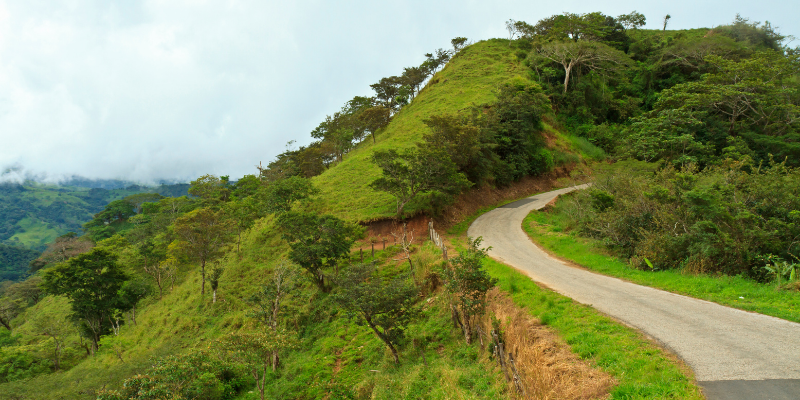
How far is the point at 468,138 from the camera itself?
28.0 m

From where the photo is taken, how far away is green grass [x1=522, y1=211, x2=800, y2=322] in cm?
919

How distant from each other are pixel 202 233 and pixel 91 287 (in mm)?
10043

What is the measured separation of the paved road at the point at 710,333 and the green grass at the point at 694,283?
0.44 metres

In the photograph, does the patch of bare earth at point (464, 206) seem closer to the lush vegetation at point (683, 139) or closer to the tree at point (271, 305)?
the lush vegetation at point (683, 139)

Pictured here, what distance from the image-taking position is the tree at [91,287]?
89.7 ft

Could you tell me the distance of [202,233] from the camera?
28.5 m

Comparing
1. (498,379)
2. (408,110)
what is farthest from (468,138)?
(408,110)

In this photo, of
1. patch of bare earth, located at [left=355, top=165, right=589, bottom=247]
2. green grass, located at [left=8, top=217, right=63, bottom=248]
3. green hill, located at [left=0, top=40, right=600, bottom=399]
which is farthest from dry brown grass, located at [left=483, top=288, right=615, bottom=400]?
green grass, located at [left=8, top=217, right=63, bottom=248]

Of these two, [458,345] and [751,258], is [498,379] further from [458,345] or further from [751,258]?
[751,258]

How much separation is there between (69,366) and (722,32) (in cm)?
9294

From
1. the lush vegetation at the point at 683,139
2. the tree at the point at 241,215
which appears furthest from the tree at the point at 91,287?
the lush vegetation at the point at 683,139

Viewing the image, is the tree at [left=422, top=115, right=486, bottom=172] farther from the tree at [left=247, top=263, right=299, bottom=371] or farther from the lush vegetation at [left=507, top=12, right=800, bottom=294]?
the tree at [left=247, top=263, right=299, bottom=371]

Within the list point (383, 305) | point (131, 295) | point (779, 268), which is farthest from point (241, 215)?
point (779, 268)

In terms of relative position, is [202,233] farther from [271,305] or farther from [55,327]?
[55,327]
